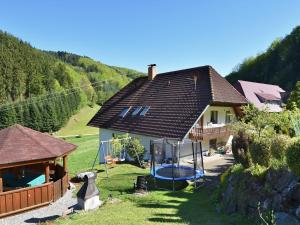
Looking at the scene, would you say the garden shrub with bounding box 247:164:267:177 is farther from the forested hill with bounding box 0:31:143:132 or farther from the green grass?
the green grass

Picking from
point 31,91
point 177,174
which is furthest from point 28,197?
point 31,91

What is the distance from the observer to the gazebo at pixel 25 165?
12523 mm

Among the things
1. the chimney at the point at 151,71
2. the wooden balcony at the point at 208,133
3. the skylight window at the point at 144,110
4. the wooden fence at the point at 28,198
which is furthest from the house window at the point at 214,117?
the wooden fence at the point at 28,198

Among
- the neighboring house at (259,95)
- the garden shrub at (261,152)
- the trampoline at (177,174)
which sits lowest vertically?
the trampoline at (177,174)

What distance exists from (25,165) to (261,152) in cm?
1018

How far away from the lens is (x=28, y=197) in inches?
510

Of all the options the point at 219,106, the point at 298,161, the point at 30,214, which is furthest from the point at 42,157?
the point at 219,106

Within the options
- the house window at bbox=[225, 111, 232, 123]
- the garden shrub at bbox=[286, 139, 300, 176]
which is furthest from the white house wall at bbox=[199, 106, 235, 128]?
the garden shrub at bbox=[286, 139, 300, 176]

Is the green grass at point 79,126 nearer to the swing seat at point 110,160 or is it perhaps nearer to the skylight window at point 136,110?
the skylight window at point 136,110

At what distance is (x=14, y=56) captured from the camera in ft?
291

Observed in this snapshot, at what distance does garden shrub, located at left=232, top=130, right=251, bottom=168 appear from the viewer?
36.5 feet

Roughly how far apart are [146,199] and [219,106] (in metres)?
13.9

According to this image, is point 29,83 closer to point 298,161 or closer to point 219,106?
point 219,106

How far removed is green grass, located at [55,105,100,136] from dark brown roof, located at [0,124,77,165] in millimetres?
57907
